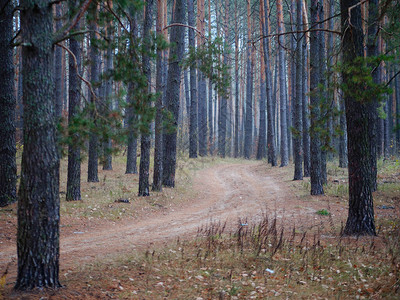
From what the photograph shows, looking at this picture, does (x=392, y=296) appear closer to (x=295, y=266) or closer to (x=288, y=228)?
(x=295, y=266)

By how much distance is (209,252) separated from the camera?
22.6 ft

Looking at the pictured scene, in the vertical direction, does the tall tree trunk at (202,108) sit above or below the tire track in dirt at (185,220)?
above

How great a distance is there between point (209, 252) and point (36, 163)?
3.81 meters

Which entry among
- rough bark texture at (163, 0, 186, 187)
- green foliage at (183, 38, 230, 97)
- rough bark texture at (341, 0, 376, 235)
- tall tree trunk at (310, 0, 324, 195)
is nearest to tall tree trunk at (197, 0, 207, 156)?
rough bark texture at (163, 0, 186, 187)

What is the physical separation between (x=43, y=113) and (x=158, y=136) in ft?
29.9

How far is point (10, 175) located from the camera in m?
10.0

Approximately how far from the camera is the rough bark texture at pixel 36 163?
4617 mm

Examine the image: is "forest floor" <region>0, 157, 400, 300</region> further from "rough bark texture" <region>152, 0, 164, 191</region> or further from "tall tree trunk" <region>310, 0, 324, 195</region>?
"rough bark texture" <region>152, 0, 164, 191</region>

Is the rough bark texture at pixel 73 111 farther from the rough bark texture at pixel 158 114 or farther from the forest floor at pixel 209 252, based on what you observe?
the rough bark texture at pixel 158 114

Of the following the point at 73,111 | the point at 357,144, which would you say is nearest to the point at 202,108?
the point at 73,111

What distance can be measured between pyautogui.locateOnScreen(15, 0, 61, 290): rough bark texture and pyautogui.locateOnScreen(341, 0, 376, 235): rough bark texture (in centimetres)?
626

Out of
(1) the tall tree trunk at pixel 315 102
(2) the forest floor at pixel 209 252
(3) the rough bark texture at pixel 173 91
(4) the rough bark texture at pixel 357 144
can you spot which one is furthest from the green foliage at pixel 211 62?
(4) the rough bark texture at pixel 357 144

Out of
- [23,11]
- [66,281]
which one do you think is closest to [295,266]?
[66,281]

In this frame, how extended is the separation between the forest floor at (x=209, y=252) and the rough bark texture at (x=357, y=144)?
1.60 feet
